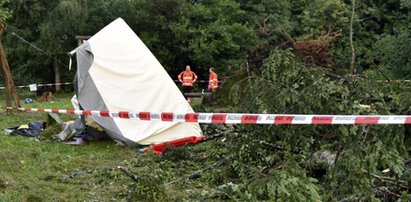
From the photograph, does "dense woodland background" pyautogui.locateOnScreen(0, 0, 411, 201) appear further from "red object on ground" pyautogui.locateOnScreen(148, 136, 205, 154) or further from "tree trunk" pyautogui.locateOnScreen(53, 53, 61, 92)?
"red object on ground" pyautogui.locateOnScreen(148, 136, 205, 154)

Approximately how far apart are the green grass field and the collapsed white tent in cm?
40

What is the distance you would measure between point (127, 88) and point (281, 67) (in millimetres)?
3866

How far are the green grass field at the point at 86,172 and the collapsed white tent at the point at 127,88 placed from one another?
1.32 feet

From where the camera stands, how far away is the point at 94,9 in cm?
2502

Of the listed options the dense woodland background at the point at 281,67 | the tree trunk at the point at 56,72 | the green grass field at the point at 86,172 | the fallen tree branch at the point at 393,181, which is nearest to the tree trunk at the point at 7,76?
the dense woodland background at the point at 281,67

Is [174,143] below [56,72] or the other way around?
the other way around

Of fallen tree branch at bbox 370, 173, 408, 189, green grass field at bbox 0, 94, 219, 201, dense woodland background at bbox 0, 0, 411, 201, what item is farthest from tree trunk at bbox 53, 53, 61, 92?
fallen tree branch at bbox 370, 173, 408, 189

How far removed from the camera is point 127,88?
7.61 m

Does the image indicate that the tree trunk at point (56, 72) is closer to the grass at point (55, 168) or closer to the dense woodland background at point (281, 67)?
the dense woodland background at point (281, 67)

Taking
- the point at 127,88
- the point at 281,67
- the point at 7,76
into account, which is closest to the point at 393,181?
the point at 281,67

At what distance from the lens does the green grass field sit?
4500 mm

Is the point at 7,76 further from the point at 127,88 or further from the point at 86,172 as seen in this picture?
the point at 86,172

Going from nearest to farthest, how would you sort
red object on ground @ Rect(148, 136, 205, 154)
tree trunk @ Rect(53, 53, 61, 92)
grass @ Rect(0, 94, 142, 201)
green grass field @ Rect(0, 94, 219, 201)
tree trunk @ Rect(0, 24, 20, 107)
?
1. green grass field @ Rect(0, 94, 219, 201)
2. grass @ Rect(0, 94, 142, 201)
3. red object on ground @ Rect(148, 136, 205, 154)
4. tree trunk @ Rect(0, 24, 20, 107)
5. tree trunk @ Rect(53, 53, 61, 92)

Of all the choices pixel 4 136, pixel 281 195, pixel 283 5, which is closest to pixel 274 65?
pixel 281 195
